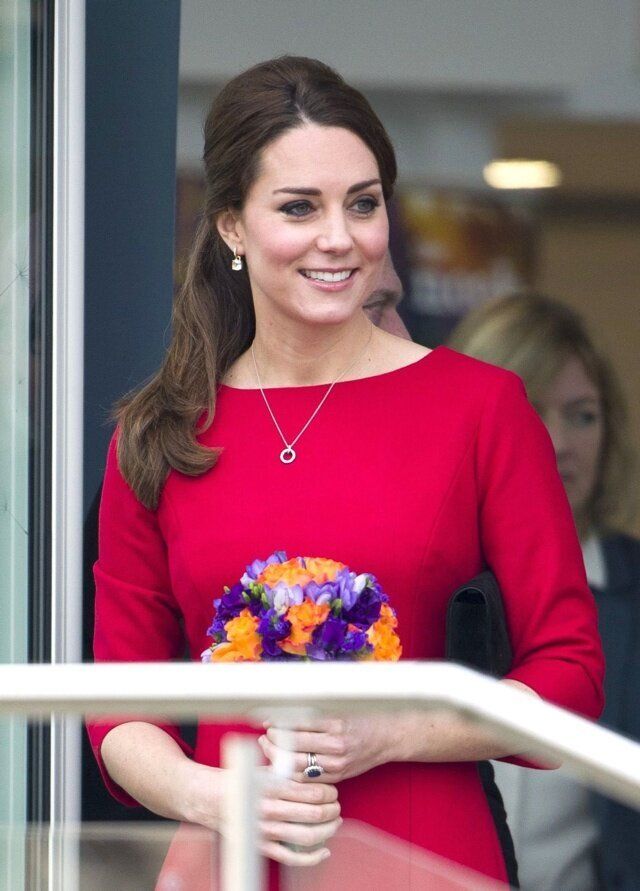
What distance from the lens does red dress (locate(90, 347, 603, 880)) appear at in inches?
94.2

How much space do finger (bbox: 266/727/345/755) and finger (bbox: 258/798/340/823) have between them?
0.06 meters

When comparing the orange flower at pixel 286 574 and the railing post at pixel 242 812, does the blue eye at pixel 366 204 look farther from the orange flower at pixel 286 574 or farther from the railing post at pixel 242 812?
the railing post at pixel 242 812

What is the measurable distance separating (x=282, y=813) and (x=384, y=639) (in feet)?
1.90

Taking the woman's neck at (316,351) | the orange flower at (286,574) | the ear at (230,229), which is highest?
the ear at (230,229)

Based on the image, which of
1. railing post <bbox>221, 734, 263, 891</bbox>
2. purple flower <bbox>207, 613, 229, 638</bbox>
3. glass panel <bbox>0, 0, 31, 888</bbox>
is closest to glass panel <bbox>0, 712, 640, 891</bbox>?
railing post <bbox>221, 734, 263, 891</bbox>

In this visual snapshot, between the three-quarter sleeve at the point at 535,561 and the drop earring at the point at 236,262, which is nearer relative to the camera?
the three-quarter sleeve at the point at 535,561

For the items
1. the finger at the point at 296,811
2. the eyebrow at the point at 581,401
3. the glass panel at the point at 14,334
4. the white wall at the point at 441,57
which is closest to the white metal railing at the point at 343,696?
the finger at the point at 296,811

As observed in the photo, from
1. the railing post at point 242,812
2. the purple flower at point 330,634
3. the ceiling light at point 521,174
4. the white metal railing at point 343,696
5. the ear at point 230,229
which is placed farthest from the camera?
the ceiling light at point 521,174

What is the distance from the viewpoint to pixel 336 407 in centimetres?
263

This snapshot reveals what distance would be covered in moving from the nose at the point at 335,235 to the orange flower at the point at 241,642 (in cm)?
54

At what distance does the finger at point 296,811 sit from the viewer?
162 cm

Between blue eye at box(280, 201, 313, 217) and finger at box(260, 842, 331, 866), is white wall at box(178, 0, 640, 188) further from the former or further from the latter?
finger at box(260, 842, 331, 866)

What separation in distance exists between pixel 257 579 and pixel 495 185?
407cm

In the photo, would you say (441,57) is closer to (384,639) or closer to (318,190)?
(318,190)
